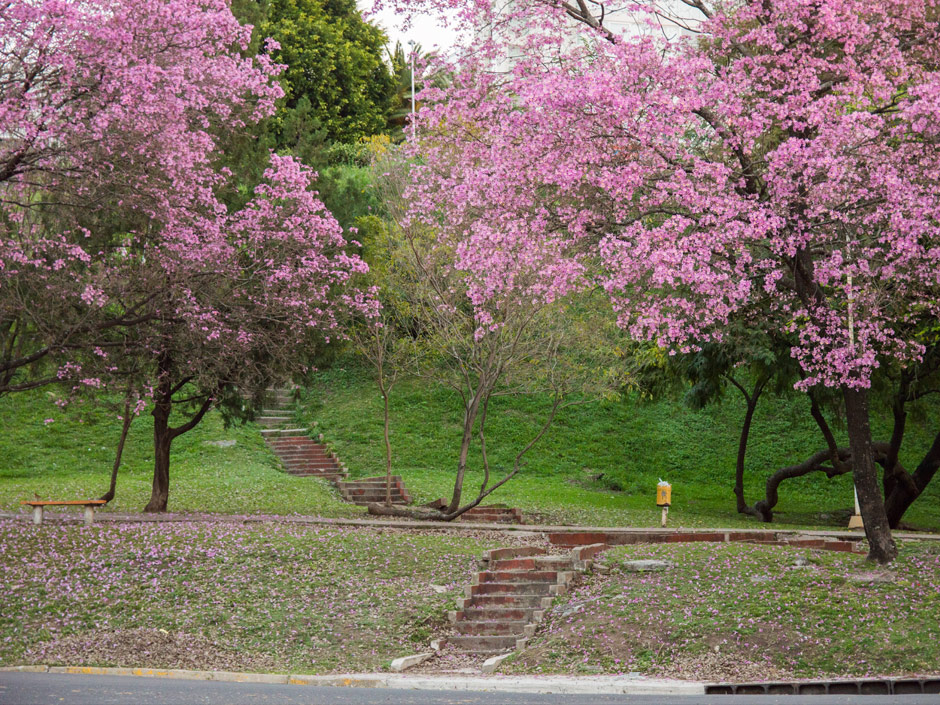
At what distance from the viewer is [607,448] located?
3509 cm

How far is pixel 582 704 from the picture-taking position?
30.4 ft

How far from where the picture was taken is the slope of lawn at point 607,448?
3047cm

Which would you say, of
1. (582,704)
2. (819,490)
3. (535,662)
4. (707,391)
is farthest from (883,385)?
(582,704)

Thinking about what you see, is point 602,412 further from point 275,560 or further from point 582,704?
point 582,704

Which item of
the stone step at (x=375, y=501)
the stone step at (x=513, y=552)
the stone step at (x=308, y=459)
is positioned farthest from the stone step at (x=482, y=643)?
the stone step at (x=308, y=459)

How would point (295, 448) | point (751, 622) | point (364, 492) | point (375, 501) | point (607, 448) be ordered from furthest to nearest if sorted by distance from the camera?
point (607, 448) → point (295, 448) → point (364, 492) → point (375, 501) → point (751, 622)

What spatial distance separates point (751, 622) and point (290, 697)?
586cm

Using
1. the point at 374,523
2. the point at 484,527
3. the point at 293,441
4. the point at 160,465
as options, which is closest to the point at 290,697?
the point at 374,523

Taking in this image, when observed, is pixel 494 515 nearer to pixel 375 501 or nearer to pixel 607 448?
pixel 375 501

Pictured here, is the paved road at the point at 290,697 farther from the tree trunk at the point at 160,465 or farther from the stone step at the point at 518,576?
the tree trunk at the point at 160,465

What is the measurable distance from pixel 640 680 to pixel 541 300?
11197 millimetres

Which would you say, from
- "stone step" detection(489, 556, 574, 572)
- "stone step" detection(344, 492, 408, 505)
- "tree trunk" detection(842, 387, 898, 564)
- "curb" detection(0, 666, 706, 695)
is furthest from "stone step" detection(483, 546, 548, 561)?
"stone step" detection(344, 492, 408, 505)

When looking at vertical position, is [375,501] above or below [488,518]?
below

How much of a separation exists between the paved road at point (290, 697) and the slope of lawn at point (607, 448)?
56.2 ft
